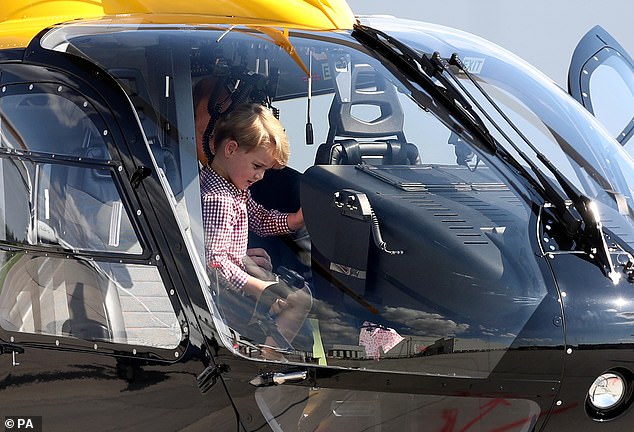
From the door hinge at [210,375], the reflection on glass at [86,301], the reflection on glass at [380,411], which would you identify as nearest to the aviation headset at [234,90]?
the reflection on glass at [86,301]

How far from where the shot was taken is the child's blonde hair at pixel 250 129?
9.62ft

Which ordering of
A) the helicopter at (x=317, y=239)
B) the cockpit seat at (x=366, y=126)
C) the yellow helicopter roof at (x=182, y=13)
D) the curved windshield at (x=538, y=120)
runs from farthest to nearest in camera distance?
the yellow helicopter roof at (x=182, y=13), the cockpit seat at (x=366, y=126), the curved windshield at (x=538, y=120), the helicopter at (x=317, y=239)

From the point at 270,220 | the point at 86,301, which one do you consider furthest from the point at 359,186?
the point at 86,301

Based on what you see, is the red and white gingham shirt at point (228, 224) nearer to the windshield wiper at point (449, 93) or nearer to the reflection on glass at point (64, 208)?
the reflection on glass at point (64, 208)

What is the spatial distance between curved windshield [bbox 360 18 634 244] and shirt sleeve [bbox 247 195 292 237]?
622mm

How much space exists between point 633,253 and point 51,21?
1826mm

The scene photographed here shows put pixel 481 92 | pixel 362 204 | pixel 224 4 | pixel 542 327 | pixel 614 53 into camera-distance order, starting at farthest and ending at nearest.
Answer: pixel 614 53 < pixel 224 4 < pixel 481 92 < pixel 362 204 < pixel 542 327

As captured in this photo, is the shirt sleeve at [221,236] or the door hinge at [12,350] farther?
the door hinge at [12,350]

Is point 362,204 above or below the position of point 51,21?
below

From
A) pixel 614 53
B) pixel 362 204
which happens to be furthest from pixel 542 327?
pixel 614 53

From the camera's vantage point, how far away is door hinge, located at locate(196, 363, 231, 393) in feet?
8.67

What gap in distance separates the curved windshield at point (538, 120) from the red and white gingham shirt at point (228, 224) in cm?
66

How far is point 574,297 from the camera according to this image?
257 centimetres

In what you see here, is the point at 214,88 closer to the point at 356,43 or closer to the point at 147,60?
the point at 147,60
